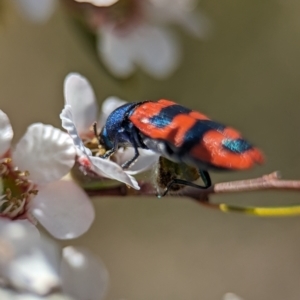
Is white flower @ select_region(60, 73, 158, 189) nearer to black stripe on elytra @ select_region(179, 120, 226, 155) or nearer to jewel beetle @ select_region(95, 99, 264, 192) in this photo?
jewel beetle @ select_region(95, 99, 264, 192)

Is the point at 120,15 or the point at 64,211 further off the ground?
the point at 120,15

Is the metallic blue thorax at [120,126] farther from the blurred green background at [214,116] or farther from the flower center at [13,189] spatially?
the blurred green background at [214,116]

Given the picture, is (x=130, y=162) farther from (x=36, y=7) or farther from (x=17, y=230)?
(x=36, y=7)

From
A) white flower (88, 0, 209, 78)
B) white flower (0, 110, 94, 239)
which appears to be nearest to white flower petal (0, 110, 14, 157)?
white flower (0, 110, 94, 239)

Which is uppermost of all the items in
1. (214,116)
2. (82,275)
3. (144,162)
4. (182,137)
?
(182,137)

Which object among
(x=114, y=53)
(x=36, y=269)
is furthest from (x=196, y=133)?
(x=114, y=53)

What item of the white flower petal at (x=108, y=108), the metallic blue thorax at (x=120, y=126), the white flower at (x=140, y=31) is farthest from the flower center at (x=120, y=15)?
the metallic blue thorax at (x=120, y=126)
